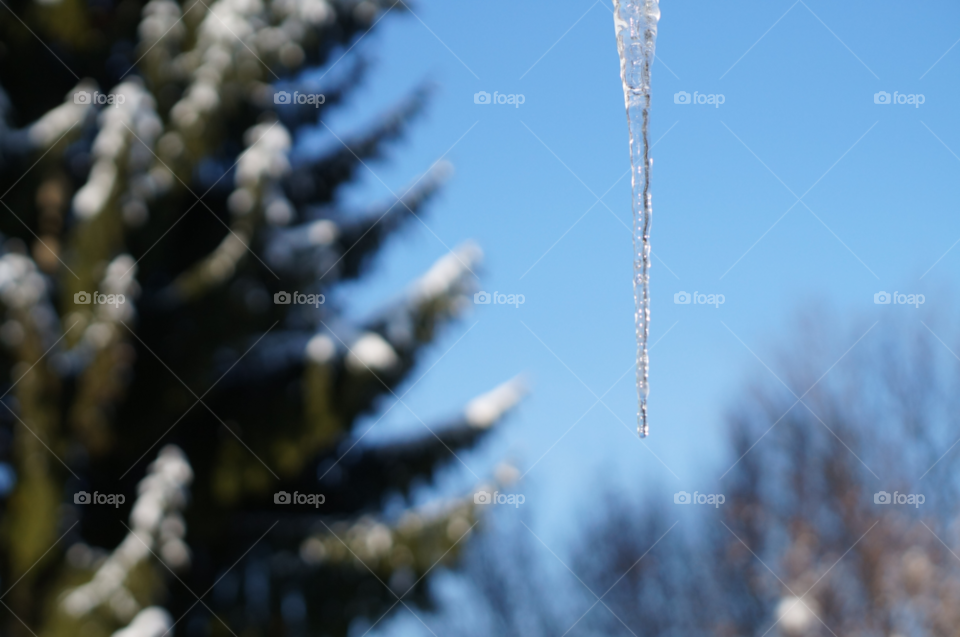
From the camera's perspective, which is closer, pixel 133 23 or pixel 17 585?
pixel 17 585

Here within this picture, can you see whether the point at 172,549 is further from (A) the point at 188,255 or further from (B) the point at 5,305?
(A) the point at 188,255

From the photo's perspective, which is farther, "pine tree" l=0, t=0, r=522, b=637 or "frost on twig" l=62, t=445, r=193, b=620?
"pine tree" l=0, t=0, r=522, b=637

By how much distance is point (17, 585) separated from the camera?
15.9ft

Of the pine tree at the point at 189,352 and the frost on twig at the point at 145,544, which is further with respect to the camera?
the pine tree at the point at 189,352

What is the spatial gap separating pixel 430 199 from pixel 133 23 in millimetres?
2806

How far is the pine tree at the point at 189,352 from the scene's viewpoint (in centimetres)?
494

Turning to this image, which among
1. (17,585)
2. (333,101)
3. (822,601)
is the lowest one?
(822,601)

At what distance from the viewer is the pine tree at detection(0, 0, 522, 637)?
16.2 feet

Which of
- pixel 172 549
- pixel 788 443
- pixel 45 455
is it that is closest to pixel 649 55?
pixel 172 549

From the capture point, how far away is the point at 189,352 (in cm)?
578

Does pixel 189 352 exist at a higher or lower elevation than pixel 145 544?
higher

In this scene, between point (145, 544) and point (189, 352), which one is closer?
point (145, 544)

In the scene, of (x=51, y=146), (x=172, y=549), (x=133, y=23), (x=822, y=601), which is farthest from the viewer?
(x=822, y=601)

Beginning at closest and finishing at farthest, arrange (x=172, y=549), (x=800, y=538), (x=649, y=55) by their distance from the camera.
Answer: (x=649, y=55) → (x=172, y=549) → (x=800, y=538)
